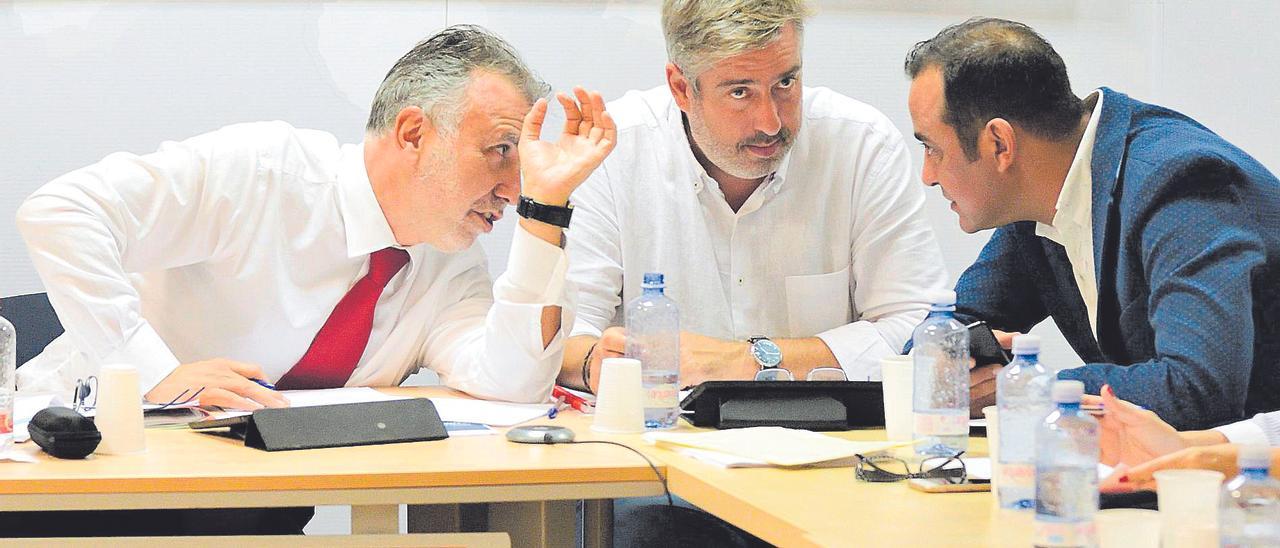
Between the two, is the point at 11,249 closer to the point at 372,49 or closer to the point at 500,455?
the point at 372,49

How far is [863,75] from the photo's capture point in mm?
3596

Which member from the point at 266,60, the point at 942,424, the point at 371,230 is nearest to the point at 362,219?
the point at 371,230

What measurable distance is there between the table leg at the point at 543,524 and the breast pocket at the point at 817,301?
1003mm

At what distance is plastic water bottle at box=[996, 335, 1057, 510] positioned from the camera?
135cm

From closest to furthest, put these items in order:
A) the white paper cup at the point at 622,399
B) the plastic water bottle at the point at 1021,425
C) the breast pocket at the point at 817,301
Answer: the plastic water bottle at the point at 1021,425 < the white paper cup at the point at 622,399 < the breast pocket at the point at 817,301

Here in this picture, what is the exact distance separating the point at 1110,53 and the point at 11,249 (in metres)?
3.08

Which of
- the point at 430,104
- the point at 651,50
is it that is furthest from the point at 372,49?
the point at 430,104

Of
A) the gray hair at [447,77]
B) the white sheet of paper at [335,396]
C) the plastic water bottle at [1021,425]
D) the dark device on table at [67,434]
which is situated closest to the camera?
the plastic water bottle at [1021,425]

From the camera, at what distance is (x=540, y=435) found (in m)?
1.83

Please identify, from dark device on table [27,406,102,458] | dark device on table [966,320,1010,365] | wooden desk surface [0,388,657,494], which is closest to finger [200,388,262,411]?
wooden desk surface [0,388,657,494]

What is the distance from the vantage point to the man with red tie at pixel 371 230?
7.66 ft

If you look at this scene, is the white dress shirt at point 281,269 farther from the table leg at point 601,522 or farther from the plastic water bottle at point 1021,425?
the plastic water bottle at point 1021,425

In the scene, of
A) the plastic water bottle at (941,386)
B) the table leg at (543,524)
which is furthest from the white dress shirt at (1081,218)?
the table leg at (543,524)

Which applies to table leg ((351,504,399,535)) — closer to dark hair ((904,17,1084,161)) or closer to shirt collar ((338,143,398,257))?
shirt collar ((338,143,398,257))
